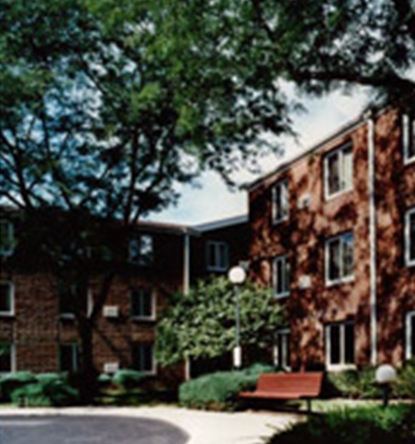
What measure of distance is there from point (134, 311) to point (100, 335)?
242cm

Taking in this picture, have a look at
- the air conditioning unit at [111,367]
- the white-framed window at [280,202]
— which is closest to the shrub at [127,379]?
the air conditioning unit at [111,367]

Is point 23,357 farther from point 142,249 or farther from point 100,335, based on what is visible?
point 142,249

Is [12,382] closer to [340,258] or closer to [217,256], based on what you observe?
[340,258]

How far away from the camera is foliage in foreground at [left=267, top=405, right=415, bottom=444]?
941 cm

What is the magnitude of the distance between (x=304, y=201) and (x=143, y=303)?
12873mm

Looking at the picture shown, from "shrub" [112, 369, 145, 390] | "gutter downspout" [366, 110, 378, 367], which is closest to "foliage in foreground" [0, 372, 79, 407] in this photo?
"shrub" [112, 369, 145, 390]

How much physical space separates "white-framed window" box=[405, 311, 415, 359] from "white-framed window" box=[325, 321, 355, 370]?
9.71ft

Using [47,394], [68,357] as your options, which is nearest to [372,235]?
[47,394]

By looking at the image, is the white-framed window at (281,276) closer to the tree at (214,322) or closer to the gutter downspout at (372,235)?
the tree at (214,322)

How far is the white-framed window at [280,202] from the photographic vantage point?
34.0 meters

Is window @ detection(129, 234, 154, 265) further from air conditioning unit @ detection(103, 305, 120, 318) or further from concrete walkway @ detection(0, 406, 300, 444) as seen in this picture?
concrete walkway @ detection(0, 406, 300, 444)

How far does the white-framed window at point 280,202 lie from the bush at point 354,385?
815cm

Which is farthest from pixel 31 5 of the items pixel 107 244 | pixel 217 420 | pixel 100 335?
pixel 100 335

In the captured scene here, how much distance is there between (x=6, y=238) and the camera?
32.6m
